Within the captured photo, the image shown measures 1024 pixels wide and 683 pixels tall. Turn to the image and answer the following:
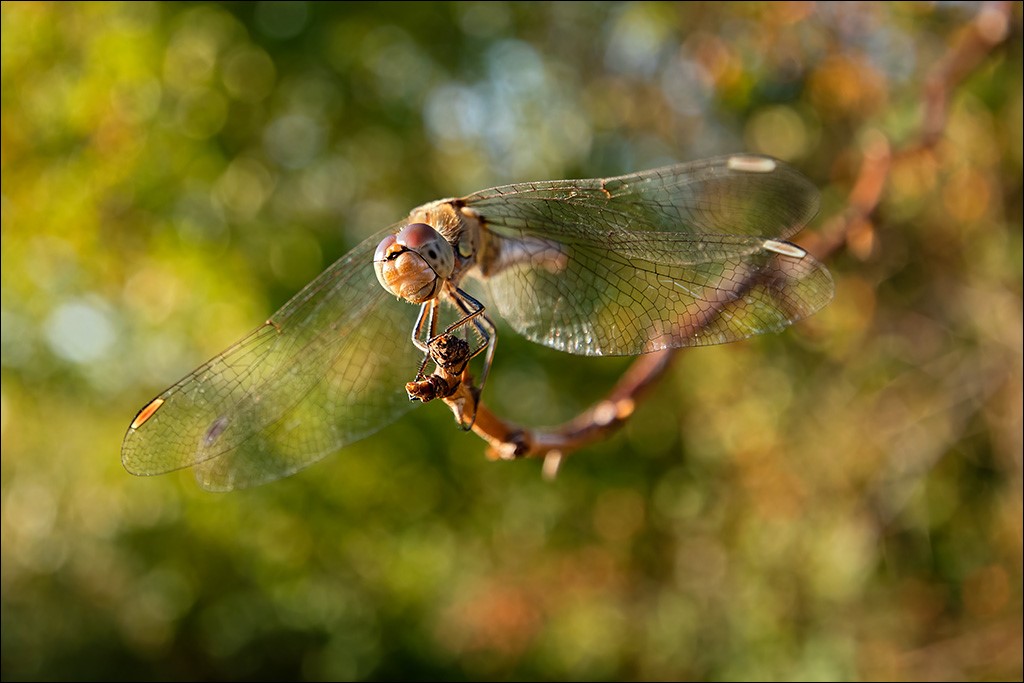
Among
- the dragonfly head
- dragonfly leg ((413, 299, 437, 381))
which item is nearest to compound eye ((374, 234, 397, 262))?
the dragonfly head

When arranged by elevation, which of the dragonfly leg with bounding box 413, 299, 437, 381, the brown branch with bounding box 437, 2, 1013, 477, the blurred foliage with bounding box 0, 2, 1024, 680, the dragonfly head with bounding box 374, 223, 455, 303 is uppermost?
the dragonfly head with bounding box 374, 223, 455, 303

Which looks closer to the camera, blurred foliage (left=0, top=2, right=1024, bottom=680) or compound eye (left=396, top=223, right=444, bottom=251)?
compound eye (left=396, top=223, right=444, bottom=251)

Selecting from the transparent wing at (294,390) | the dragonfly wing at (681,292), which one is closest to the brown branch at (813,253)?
the dragonfly wing at (681,292)

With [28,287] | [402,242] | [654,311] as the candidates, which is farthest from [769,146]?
[28,287]

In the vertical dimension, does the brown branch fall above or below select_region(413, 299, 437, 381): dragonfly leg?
below

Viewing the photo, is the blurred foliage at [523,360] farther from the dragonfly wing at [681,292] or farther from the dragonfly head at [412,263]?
the dragonfly head at [412,263]

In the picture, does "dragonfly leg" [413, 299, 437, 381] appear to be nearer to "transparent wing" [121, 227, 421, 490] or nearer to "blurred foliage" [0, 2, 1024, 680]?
"transparent wing" [121, 227, 421, 490]

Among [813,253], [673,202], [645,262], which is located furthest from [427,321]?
[813,253]
